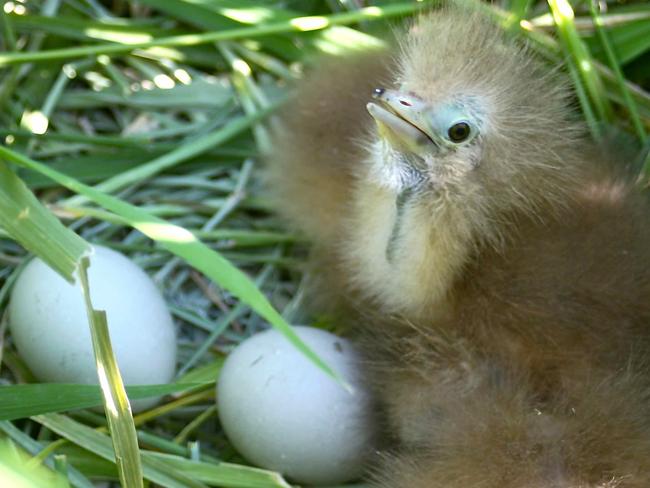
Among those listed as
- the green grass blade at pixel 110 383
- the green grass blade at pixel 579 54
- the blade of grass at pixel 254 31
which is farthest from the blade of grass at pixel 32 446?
the green grass blade at pixel 579 54

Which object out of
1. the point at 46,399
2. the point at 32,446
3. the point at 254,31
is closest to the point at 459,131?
the point at 254,31

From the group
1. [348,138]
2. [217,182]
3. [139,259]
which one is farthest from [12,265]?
[348,138]

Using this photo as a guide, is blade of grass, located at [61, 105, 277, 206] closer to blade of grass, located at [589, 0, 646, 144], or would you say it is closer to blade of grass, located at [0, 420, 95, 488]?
blade of grass, located at [0, 420, 95, 488]

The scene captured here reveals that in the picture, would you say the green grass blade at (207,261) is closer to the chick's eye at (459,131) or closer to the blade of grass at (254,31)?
the chick's eye at (459,131)

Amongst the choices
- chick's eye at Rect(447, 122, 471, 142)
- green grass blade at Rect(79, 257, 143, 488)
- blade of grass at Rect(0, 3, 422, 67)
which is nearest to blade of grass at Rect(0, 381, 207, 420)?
green grass blade at Rect(79, 257, 143, 488)

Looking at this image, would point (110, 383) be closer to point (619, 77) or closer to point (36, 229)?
point (36, 229)

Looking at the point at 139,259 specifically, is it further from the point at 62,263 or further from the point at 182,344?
the point at 62,263
